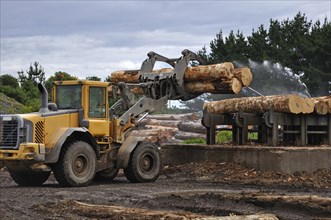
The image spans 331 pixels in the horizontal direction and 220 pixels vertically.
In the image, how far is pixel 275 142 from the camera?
17812 millimetres

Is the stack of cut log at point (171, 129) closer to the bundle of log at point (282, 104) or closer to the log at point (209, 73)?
the bundle of log at point (282, 104)

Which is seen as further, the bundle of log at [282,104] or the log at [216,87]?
the bundle of log at [282,104]

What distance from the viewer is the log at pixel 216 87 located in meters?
17.2

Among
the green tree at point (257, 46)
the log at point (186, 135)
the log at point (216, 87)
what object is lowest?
the log at point (186, 135)

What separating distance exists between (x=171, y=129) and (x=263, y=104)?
11.9 meters

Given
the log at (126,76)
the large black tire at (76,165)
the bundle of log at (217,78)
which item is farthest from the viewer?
the log at (126,76)

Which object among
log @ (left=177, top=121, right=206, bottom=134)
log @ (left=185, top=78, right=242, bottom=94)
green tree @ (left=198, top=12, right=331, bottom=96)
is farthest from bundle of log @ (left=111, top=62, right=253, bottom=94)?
green tree @ (left=198, top=12, right=331, bottom=96)

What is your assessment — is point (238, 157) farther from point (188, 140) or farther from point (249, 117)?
point (188, 140)

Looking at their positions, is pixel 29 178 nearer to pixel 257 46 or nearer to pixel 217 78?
pixel 217 78

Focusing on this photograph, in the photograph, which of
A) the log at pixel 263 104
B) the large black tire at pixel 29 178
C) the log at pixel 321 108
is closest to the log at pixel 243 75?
the log at pixel 263 104

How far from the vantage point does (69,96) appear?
16.4m

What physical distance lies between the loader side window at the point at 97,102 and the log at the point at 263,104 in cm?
439

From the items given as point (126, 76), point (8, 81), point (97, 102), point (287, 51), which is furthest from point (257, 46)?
point (97, 102)

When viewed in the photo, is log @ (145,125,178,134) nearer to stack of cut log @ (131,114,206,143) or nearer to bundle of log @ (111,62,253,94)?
stack of cut log @ (131,114,206,143)
